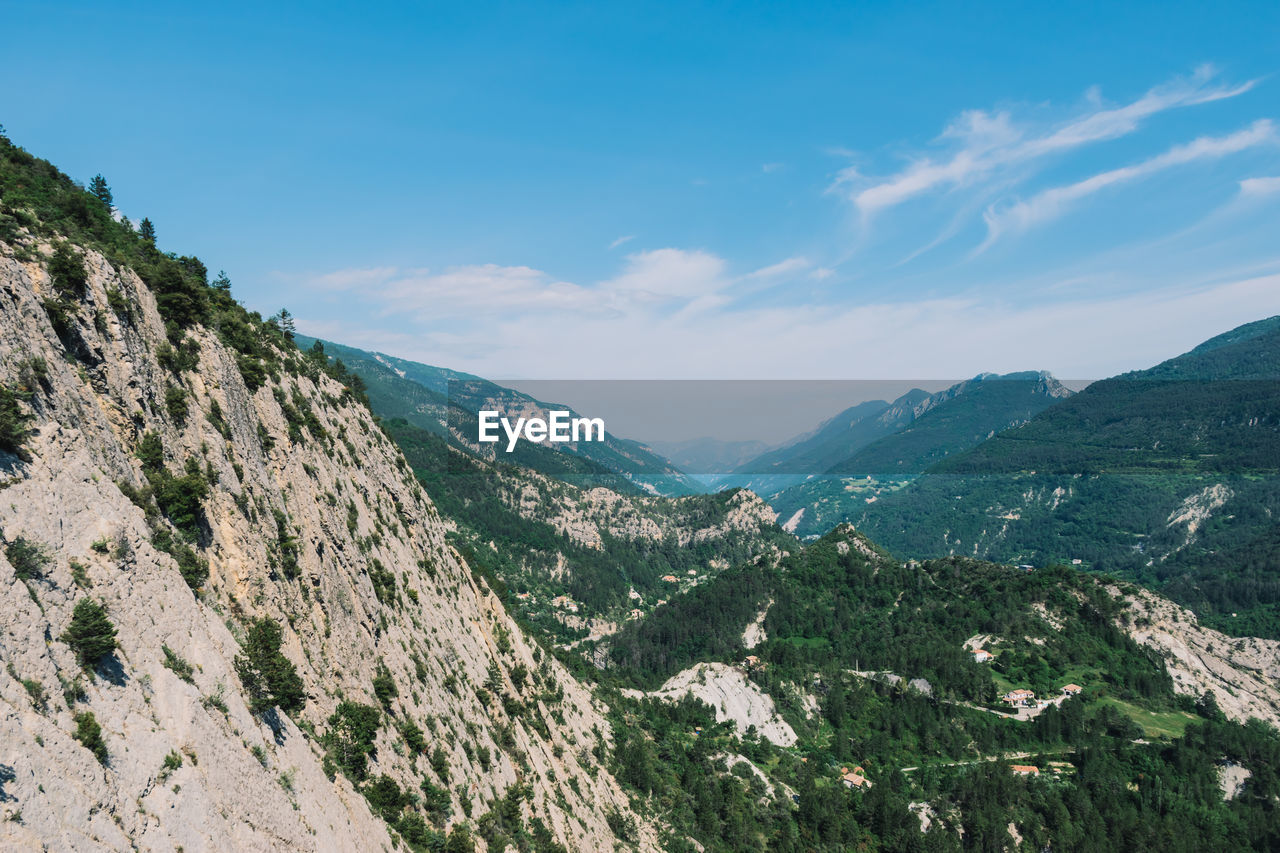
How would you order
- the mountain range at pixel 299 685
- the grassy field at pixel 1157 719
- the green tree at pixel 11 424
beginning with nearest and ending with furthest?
the mountain range at pixel 299 685 < the green tree at pixel 11 424 < the grassy field at pixel 1157 719

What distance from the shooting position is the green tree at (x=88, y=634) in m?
14.2

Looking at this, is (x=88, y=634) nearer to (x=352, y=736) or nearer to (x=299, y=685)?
(x=299, y=685)

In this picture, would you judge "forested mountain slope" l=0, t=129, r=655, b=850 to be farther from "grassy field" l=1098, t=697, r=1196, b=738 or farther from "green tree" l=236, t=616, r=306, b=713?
"grassy field" l=1098, t=697, r=1196, b=738

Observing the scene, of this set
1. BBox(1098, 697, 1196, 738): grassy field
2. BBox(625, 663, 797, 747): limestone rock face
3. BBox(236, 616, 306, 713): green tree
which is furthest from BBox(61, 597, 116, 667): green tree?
BBox(1098, 697, 1196, 738): grassy field

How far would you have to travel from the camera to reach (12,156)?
34094 millimetres

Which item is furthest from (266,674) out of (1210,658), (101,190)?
(1210,658)

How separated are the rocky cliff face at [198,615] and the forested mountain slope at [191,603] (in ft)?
0.28

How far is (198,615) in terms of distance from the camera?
19.4m

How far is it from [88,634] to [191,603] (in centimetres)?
520

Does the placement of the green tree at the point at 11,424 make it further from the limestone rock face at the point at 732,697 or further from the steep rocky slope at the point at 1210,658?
the steep rocky slope at the point at 1210,658

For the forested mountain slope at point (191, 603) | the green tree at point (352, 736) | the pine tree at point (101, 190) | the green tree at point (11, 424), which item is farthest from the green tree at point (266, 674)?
the pine tree at point (101, 190)

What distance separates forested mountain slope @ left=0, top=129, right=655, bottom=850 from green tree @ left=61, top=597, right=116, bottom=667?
0.05 meters

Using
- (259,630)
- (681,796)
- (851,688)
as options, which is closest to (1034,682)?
(851,688)

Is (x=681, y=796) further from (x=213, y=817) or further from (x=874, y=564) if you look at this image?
(x=874, y=564)
